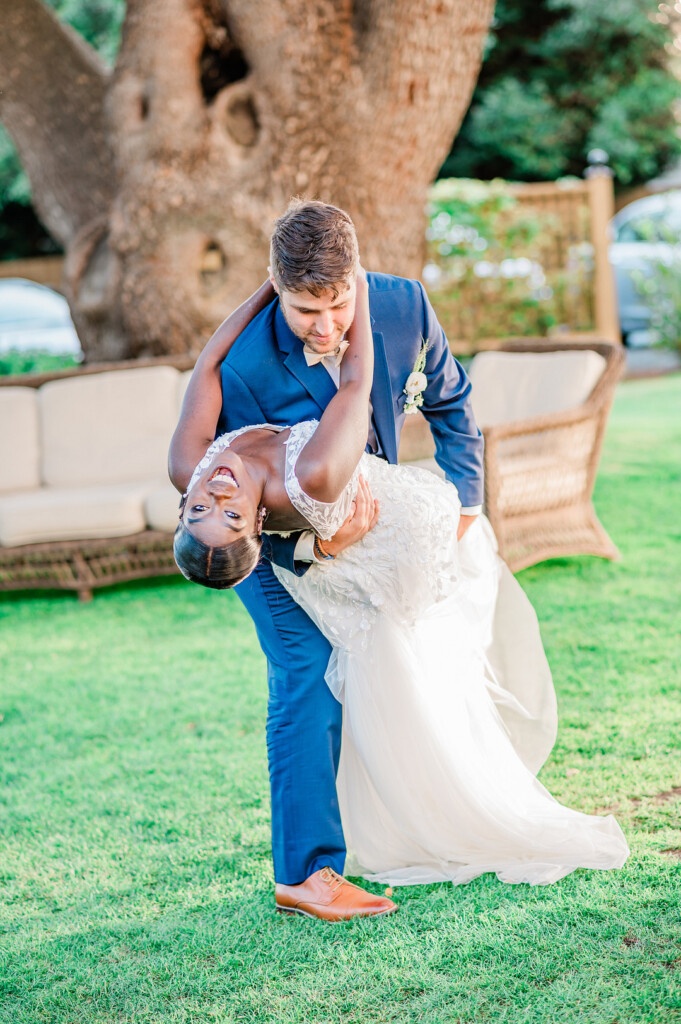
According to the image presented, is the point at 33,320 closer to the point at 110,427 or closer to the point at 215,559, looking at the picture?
the point at 110,427

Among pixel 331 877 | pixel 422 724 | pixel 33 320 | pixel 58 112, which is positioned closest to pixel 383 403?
pixel 422 724

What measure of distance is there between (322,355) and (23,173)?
13858mm

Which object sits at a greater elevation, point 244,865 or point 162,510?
point 244,865

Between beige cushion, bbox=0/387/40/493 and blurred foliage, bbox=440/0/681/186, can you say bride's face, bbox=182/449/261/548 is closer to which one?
beige cushion, bbox=0/387/40/493

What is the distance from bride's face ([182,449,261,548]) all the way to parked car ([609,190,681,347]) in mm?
10031

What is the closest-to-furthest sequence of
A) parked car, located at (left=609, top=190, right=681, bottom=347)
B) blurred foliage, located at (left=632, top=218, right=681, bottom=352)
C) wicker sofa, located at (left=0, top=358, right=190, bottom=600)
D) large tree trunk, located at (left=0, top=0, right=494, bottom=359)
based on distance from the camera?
wicker sofa, located at (left=0, top=358, right=190, bottom=600), large tree trunk, located at (left=0, top=0, right=494, bottom=359), blurred foliage, located at (left=632, top=218, right=681, bottom=352), parked car, located at (left=609, top=190, right=681, bottom=347)

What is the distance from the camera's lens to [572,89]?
51.9 feet

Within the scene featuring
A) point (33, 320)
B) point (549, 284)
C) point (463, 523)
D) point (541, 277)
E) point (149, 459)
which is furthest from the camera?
point (33, 320)

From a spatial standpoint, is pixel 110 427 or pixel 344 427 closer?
pixel 344 427

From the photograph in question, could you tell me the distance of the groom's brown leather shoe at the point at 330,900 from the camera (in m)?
2.32

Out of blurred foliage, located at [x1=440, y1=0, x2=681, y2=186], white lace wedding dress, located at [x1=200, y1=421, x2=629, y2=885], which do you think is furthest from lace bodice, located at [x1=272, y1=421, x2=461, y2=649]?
blurred foliage, located at [x1=440, y1=0, x2=681, y2=186]

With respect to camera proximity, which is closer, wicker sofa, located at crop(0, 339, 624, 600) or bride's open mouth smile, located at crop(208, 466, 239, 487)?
bride's open mouth smile, located at crop(208, 466, 239, 487)

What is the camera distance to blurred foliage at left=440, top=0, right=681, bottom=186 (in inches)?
607

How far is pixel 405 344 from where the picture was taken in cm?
231
